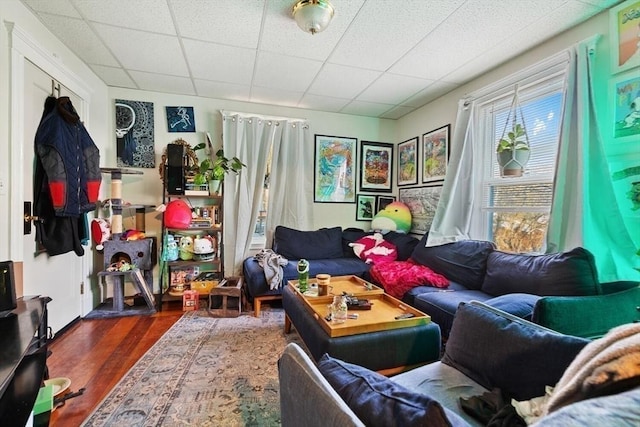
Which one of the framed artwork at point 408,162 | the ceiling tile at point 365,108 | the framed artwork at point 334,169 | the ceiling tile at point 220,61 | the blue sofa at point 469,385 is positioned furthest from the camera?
the framed artwork at point 334,169

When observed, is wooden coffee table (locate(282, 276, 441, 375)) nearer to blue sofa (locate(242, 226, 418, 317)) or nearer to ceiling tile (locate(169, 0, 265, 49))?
blue sofa (locate(242, 226, 418, 317))

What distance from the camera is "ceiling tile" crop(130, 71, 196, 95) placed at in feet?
9.50

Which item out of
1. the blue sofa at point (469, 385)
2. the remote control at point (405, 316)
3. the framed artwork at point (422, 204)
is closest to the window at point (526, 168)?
the framed artwork at point (422, 204)

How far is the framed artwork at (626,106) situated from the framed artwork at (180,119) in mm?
3784

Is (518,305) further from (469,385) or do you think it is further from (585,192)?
(585,192)

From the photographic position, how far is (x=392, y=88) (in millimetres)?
3117

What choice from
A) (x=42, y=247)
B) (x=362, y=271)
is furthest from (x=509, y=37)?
(x=42, y=247)

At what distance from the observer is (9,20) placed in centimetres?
180

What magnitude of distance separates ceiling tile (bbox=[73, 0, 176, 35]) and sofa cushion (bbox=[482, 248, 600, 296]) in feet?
10.0

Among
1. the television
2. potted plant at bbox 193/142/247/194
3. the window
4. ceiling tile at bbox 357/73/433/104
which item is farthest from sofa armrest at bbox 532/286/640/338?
potted plant at bbox 193/142/247/194

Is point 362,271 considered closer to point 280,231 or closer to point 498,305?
point 280,231

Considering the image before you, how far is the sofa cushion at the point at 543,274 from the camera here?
1727mm

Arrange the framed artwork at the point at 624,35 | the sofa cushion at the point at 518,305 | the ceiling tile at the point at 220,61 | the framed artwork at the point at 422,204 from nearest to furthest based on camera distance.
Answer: the sofa cushion at the point at 518,305, the framed artwork at the point at 624,35, the ceiling tile at the point at 220,61, the framed artwork at the point at 422,204

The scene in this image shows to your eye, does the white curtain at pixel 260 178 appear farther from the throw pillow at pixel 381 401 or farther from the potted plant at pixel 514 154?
the throw pillow at pixel 381 401
